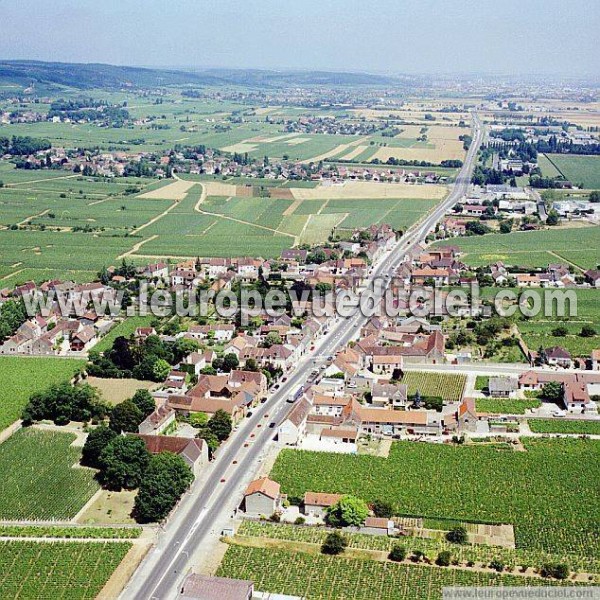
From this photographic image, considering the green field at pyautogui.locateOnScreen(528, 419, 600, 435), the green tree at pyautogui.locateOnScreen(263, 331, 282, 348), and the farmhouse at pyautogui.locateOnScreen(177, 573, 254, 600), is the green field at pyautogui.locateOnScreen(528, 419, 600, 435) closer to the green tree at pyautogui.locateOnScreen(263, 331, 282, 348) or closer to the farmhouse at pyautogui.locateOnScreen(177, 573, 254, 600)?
the green tree at pyautogui.locateOnScreen(263, 331, 282, 348)

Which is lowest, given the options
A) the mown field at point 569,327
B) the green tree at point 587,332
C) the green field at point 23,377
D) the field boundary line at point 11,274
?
the green field at point 23,377

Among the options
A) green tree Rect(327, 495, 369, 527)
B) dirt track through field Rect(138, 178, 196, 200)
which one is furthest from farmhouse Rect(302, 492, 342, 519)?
dirt track through field Rect(138, 178, 196, 200)

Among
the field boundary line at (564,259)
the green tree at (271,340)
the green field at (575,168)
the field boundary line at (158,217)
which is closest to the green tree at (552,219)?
the field boundary line at (564,259)

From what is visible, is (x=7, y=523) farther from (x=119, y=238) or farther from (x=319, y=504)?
(x=119, y=238)

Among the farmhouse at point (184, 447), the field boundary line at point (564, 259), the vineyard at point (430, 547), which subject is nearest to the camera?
the vineyard at point (430, 547)

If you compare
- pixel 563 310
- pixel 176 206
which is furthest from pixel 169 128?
pixel 563 310

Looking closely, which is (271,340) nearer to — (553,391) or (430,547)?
(553,391)

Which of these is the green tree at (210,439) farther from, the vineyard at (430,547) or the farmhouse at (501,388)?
the farmhouse at (501,388)
